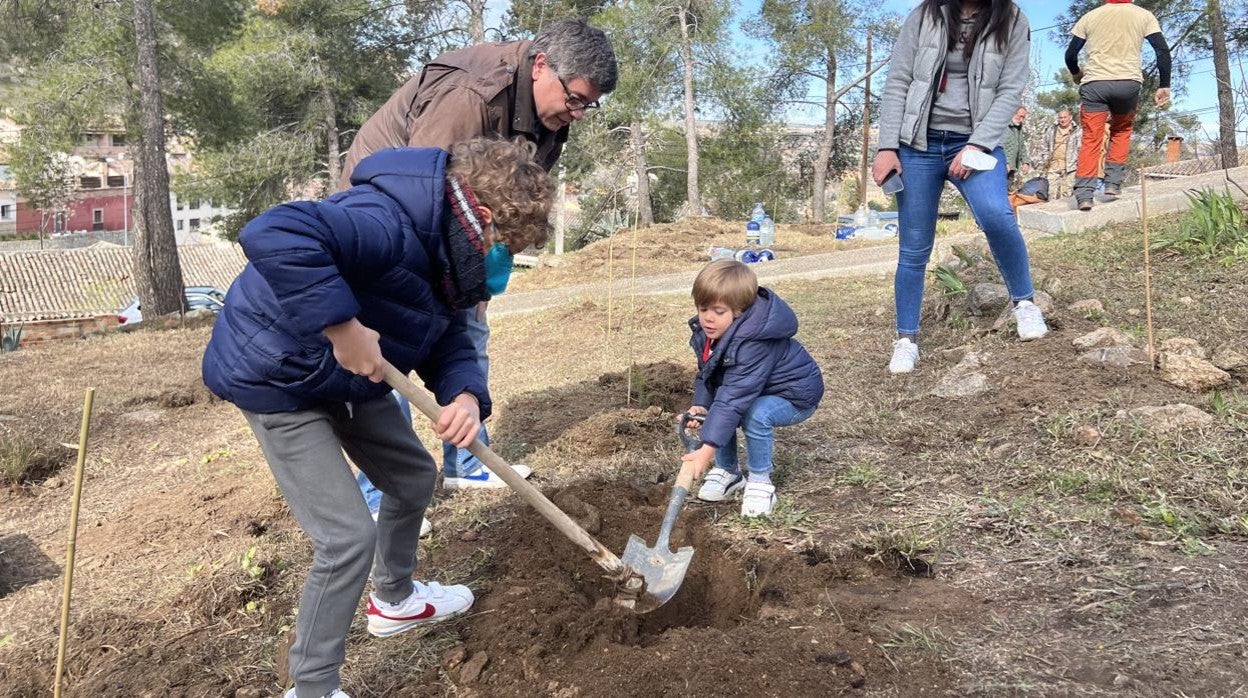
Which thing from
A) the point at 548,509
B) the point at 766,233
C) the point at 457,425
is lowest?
the point at 766,233

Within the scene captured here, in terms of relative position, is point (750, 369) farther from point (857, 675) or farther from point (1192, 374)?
point (1192, 374)

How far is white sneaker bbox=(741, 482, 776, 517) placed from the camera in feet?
10.5

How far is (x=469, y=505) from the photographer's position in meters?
3.61

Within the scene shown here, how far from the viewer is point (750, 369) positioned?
10.3ft

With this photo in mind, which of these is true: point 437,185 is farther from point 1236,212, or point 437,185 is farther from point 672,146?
point 672,146

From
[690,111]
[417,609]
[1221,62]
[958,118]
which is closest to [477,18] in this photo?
[690,111]

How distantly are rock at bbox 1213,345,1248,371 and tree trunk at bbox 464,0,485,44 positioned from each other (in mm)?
20533

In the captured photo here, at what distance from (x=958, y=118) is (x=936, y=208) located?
0.43m

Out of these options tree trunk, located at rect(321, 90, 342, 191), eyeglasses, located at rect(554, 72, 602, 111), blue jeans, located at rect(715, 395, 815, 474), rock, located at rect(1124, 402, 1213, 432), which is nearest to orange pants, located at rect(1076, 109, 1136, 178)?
rock, located at rect(1124, 402, 1213, 432)

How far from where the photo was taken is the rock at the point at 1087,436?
3.30m

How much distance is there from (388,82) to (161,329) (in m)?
16.0

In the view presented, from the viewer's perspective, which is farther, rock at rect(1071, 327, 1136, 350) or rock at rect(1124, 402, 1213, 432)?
rock at rect(1071, 327, 1136, 350)

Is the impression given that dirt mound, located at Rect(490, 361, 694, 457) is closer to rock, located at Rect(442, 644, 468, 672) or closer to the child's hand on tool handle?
rock, located at Rect(442, 644, 468, 672)

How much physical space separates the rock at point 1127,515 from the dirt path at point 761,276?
5.58 metres
